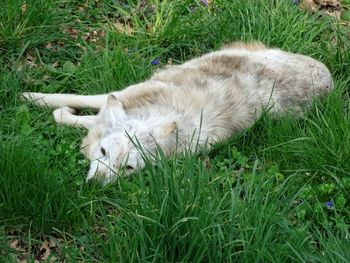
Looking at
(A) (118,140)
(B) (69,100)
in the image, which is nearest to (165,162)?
(A) (118,140)

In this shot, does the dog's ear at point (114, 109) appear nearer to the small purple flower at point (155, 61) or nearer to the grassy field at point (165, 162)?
the grassy field at point (165, 162)

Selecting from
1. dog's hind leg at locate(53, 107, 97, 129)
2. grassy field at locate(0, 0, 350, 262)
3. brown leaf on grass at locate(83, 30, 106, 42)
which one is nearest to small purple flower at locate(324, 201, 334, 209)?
grassy field at locate(0, 0, 350, 262)

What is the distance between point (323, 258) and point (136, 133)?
201 centimetres

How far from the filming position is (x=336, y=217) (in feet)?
14.2

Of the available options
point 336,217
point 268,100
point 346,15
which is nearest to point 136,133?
point 268,100

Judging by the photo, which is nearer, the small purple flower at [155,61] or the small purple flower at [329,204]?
the small purple flower at [329,204]

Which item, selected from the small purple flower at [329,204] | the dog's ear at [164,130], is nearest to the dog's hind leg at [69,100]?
the dog's ear at [164,130]

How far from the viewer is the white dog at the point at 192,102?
5.11 meters

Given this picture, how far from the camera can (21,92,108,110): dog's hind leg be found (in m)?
5.75

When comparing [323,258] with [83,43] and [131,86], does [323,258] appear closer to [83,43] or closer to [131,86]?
[131,86]

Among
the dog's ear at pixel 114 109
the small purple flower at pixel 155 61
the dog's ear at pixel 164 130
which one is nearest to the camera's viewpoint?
the dog's ear at pixel 164 130

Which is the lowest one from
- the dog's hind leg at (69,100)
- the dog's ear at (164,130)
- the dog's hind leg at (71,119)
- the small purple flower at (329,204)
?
the dog's hind leg at (71,119)

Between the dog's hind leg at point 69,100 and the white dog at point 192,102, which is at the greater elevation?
the white dog at point 192,102

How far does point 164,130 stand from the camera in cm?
512
